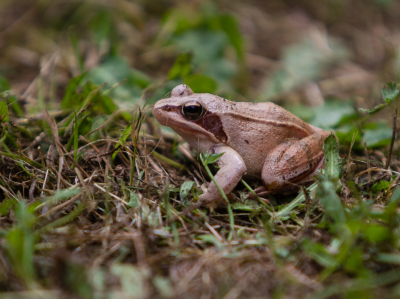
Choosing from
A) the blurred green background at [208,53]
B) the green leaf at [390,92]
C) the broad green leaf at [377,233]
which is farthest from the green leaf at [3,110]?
the green leaf at [390,92]

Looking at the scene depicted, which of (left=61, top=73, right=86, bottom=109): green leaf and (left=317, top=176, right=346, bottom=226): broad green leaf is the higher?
(left=61, top=73, right=86, bottom=109): green leaf

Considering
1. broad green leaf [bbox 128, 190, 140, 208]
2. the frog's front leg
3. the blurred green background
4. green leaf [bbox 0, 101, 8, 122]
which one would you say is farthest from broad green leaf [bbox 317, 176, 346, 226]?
green leaf [bbox 0, 101, 8, 122]

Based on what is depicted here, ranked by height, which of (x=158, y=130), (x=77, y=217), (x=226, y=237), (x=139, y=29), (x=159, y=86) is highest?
(x=139, y=29)

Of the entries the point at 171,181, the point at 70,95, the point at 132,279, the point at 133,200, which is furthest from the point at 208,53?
the point at 132,279

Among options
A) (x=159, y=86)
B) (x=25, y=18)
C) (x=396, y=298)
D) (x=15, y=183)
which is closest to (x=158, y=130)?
(x=159, y=86)

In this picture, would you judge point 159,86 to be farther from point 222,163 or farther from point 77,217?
point 77,217

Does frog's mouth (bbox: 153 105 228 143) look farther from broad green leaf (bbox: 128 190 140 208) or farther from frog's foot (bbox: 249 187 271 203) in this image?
broad green leaf (bbox: 128 190 140 208)

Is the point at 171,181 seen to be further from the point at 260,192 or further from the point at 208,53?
the point at 208,53
